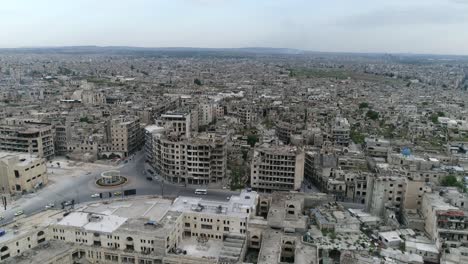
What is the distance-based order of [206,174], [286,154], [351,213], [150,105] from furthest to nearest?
[150,105]
[206,174]
[286,154]
[351,213]

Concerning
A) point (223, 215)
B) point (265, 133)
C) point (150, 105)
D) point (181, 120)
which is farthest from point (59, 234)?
point (150, 105)

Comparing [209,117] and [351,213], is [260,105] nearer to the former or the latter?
[209,117]

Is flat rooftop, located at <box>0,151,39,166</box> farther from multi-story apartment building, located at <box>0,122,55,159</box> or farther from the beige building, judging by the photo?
multi-story apartment building, located at <box>0,122,55,159</box>

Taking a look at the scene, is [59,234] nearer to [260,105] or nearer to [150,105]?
[150,105]

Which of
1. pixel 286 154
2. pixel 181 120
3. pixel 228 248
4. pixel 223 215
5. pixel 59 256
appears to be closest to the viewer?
pixel 59 256

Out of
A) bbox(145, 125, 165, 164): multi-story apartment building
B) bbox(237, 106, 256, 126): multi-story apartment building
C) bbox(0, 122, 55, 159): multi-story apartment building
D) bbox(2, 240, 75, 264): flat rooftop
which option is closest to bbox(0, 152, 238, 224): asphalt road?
bbox(145, 125, 165, 164): multi-story apartment building

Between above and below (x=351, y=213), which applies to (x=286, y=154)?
above

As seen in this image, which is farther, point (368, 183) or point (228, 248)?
point (368, 183)
